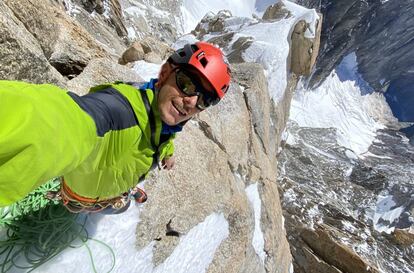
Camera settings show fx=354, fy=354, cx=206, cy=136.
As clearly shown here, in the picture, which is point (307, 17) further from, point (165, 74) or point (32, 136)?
point (32, 136)

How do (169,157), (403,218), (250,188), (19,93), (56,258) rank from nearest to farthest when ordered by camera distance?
1. (19,93)
2. (56,258)
3. (169,157)
4. (250,188)
5. (403,218)

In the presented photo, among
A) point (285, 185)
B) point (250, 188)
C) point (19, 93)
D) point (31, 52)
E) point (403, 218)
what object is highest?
point (19, 93)

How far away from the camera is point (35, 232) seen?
3891 mm

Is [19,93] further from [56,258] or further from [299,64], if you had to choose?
[299,64]

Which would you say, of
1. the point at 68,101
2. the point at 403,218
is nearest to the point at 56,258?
the point at 68,101

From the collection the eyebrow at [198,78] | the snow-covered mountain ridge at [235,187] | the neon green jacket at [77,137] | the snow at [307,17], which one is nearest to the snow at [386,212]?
the snow-covered mountain ridge at [235,187]

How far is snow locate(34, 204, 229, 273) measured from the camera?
4.18 metres

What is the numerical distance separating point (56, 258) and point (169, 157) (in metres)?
1.74

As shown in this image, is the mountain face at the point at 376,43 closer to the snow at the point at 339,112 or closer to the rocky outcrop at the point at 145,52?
the snow at the point at 339,112

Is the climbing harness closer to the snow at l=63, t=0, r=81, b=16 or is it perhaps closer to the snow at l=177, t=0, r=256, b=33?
the snow at l=63, t=0, r=81, b=16

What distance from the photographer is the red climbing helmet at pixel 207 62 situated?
10.9 feet

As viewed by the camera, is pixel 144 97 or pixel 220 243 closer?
pixel 144 97

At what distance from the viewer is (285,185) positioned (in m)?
30.8

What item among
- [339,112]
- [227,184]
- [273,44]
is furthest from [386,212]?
[339,112]
